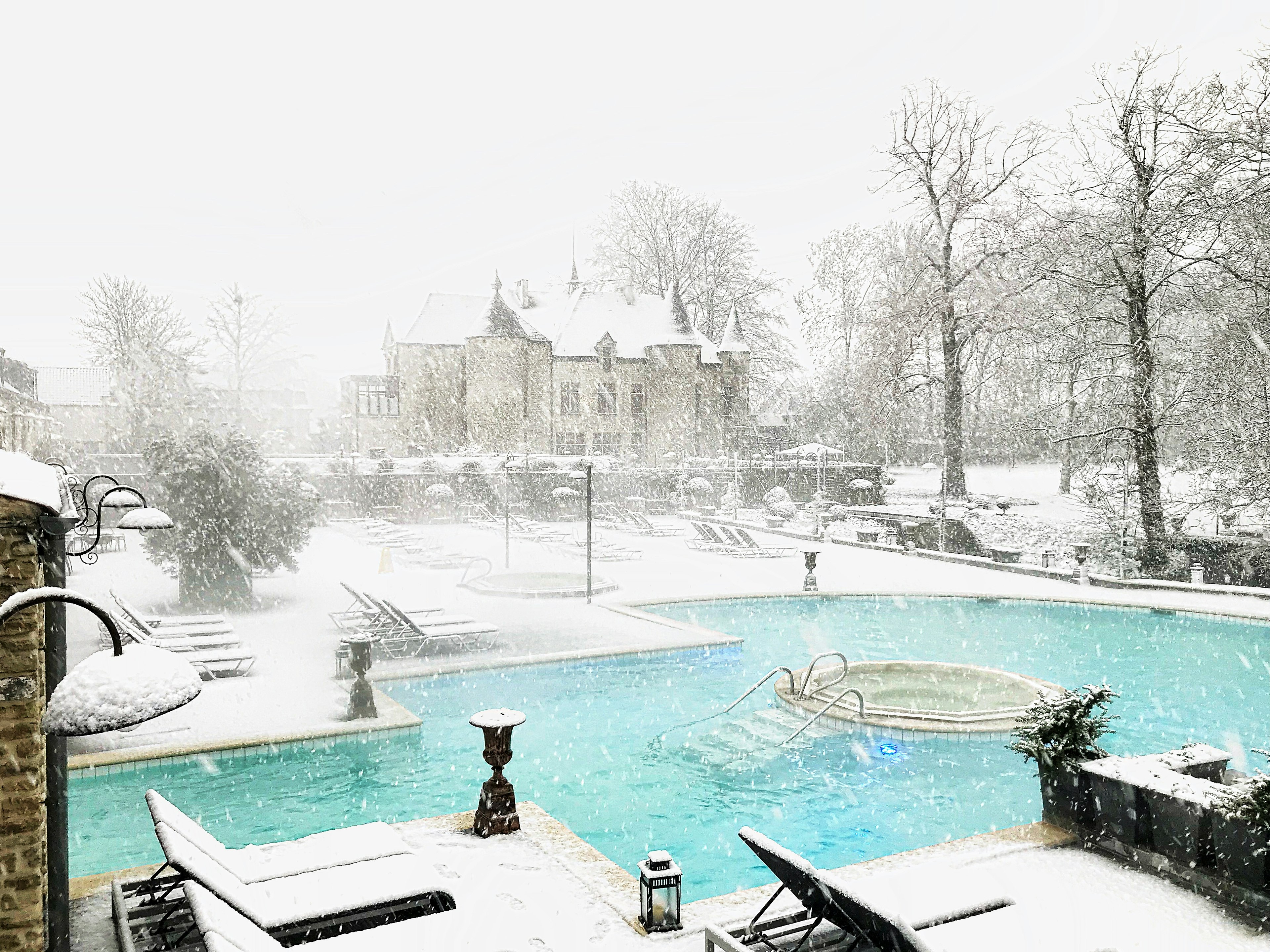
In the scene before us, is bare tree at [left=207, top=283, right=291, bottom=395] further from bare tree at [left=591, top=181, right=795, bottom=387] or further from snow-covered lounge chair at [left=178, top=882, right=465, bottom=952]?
snow-covered lounge chair at [left=178, top=882, right=465, bottom=952]

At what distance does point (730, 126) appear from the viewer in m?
68.4

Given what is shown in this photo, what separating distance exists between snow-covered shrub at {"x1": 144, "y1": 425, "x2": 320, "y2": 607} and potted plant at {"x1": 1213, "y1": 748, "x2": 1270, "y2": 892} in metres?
12.7

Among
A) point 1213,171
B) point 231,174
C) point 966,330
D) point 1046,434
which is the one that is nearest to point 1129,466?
point 1046,434

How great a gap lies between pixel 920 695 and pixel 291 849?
262 inches

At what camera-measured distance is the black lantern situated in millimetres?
Result: 4402

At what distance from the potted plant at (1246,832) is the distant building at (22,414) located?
71.6 ft

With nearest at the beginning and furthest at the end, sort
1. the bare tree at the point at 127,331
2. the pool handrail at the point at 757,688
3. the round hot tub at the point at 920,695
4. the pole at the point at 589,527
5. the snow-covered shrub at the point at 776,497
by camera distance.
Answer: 1. the round hot tub at the point at 920,695
2. the pool handrail at the point at 757,688
3. the pole at the point at 589,527
4. the snow-covered shrub at the point at 776,497
5. the bare tree at the point at 127,331

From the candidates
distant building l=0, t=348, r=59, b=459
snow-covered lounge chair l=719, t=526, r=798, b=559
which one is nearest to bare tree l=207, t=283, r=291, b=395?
distant building l=0, t=348, r=59, b=459

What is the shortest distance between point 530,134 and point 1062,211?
61.1 meters

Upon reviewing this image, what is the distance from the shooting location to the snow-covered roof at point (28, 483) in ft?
9.73

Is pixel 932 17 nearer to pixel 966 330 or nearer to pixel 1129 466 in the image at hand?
pixel 966 330

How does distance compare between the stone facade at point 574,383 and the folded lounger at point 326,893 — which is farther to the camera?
the stone facade at point 574,383

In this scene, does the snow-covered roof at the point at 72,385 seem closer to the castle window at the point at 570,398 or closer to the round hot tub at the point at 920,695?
the castle window at the point at 570,398

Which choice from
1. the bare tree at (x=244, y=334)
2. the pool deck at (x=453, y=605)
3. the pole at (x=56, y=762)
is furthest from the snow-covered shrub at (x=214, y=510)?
the bare tree at (x=244, y=334)
